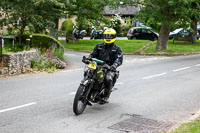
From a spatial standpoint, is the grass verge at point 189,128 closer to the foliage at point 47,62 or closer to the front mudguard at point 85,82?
the front mudguard at point 85,82

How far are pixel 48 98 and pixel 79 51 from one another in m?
18.0

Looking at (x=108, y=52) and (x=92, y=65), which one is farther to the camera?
(x=108, y=52)

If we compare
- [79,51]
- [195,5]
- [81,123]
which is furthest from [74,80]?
[195,5]

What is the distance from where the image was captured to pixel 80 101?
799cm

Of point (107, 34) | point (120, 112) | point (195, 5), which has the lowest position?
point (120, 112)

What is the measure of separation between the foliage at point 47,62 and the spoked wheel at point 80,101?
26.2 ft

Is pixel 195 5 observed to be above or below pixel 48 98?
above

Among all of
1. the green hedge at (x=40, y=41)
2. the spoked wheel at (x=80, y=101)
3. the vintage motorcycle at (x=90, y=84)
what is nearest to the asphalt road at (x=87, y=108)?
the spoked wheel at (x=80, y=101)

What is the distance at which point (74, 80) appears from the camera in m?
13.4

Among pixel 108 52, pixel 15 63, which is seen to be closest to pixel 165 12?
pixel 15 63

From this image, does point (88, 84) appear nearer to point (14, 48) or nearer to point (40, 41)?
point (14, 48)

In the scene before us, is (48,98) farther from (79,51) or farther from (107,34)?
(79,51)

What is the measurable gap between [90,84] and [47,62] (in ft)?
28.5

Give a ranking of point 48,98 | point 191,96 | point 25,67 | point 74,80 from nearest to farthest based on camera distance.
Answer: point 48,98 < point 191,96 < point 74,80 < point 25,67
